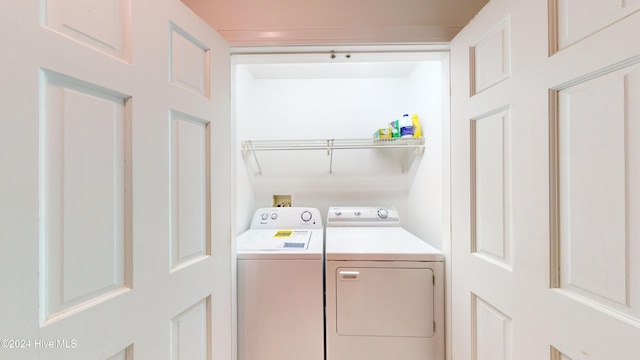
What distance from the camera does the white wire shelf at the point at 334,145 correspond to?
1.94 metres

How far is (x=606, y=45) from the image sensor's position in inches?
21.3

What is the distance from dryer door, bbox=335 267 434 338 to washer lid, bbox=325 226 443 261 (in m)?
0.07

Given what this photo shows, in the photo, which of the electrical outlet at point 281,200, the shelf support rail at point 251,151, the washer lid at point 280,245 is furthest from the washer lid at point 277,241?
the shelf support rail at point 251,151

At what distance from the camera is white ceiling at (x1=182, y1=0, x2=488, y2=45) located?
1.19m

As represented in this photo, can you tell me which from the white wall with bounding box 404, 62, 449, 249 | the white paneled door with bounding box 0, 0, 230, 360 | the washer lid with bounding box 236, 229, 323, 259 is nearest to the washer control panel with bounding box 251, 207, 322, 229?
the washer lid with bounding box 236, 229, 323, 259

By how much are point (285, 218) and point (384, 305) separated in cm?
106

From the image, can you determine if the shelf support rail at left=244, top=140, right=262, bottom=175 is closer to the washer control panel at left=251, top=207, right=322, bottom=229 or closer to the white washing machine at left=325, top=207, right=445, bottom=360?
the washer control panel at left=251, top=207, right=322, bottom=229

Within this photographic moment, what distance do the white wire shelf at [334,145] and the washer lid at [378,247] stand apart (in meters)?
0.70

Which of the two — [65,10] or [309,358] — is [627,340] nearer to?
[309,358]

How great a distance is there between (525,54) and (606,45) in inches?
8.7

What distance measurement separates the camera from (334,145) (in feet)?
7.02

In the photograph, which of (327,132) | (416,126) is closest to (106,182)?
(327,132)

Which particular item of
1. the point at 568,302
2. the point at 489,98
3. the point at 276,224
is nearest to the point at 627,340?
the point at 568,302

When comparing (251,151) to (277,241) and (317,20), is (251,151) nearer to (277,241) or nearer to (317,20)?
(277,241)
